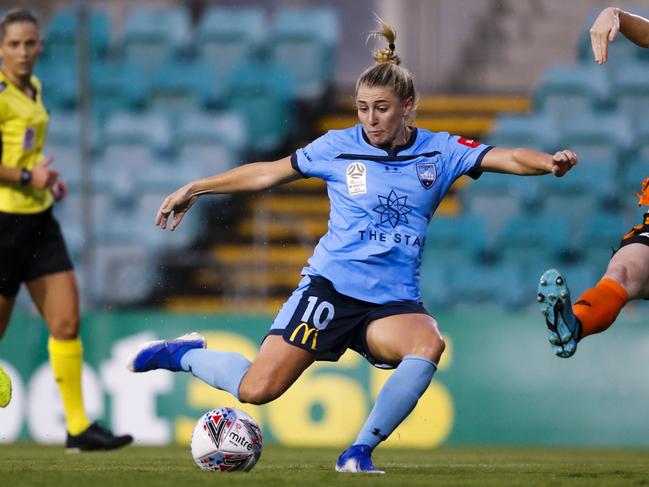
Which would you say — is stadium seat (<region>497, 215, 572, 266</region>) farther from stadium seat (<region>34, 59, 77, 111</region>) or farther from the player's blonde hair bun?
the player's blonde hair bun

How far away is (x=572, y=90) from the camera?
12078 mm

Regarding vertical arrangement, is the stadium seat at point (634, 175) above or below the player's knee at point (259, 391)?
below

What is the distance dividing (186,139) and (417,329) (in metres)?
6.93

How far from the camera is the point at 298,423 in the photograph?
30.0ft

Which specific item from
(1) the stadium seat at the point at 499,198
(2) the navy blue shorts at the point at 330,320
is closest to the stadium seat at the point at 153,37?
(1) the stadium seat at the point at 499,198

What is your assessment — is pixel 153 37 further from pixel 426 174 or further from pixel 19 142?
Result: pixel 426 174

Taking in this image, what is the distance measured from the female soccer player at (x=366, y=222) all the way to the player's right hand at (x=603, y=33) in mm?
515

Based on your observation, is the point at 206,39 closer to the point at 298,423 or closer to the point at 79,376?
the point at 298,423

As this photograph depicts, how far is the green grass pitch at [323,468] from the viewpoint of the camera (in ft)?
15.9

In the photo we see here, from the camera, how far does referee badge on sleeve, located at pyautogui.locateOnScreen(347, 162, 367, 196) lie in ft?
18.1

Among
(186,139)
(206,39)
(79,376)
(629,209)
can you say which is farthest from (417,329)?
(206,39)

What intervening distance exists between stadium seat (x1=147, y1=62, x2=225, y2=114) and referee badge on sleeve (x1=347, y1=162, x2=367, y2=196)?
705cm

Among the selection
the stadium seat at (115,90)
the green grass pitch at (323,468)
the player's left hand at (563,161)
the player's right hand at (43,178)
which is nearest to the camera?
the green grass pitch at (323,468)

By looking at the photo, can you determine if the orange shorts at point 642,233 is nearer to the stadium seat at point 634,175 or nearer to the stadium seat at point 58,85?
the stadium seat at point 634,175
